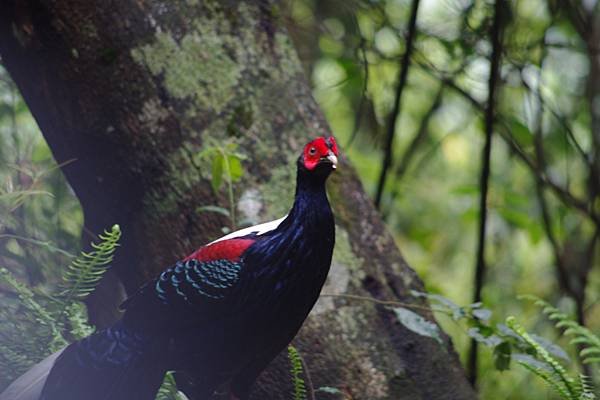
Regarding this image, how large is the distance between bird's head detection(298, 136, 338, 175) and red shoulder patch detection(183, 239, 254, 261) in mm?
235

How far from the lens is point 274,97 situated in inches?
114

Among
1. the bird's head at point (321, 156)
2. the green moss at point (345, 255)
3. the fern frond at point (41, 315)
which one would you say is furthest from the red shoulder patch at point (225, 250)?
the green moss at point (345, 255)

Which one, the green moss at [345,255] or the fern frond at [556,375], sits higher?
the green moss at [345,255]

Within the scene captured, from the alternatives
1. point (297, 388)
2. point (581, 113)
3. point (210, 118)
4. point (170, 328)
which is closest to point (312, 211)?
point (170, 328)

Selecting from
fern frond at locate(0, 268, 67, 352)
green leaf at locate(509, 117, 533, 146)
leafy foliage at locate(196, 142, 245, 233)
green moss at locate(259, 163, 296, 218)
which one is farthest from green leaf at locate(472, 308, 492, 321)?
green leaf at locate(509, 117, 533, 146)

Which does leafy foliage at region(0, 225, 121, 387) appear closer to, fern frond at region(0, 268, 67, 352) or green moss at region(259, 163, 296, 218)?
fern frond at region(0, 268, 67, 352)

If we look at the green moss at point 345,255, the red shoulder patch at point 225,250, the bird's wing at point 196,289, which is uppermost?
the red shoulder patch at point 225,250

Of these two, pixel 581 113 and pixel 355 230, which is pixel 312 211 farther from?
pixel 581 113

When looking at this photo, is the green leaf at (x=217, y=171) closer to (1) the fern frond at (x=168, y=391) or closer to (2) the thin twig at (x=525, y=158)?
(1) the fern frond at (x=168, y=391)

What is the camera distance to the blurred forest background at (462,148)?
12.0ft

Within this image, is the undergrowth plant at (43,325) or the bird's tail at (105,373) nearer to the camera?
the bird's tail at (105,373)

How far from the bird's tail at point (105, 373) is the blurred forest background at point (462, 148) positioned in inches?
20.9

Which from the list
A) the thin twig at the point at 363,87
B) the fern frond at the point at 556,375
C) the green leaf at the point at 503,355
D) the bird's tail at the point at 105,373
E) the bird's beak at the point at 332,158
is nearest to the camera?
the bird's beak at the point at 332,158

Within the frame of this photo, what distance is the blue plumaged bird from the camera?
6.84ft
